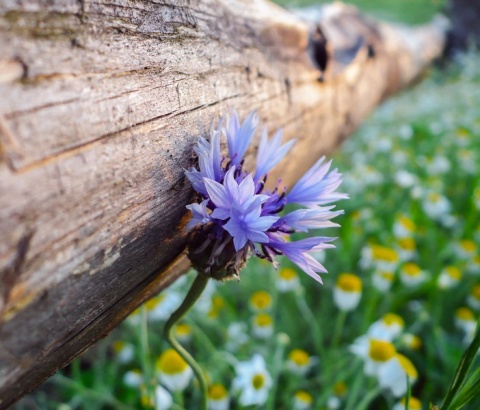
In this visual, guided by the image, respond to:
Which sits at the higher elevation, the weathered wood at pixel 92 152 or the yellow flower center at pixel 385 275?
the weathered wood at pixel 92 152

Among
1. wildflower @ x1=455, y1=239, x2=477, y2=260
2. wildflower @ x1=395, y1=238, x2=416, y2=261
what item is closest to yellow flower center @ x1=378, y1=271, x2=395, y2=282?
wildflower @ x1=395, y1=238, x2=416, y2=261

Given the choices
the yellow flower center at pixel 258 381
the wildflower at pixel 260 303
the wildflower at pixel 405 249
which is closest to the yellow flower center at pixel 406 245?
the wildflower at pixel 405 249

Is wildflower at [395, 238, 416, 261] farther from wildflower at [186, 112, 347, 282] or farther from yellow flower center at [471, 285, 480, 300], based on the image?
wildflower at [186, 112, 347, 282]

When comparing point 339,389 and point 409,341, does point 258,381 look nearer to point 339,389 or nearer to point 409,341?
point 339,389

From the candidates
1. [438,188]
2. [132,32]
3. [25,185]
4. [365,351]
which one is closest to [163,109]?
[132,32]

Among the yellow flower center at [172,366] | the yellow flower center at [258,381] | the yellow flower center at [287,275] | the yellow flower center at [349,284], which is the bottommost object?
the yellow flower center at [287,275]

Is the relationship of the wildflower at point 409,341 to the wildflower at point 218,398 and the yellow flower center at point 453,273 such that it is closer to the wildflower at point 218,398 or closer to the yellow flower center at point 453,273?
the yellow flower center at point 453,273

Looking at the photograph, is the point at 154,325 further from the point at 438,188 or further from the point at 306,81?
the point at 438,188
